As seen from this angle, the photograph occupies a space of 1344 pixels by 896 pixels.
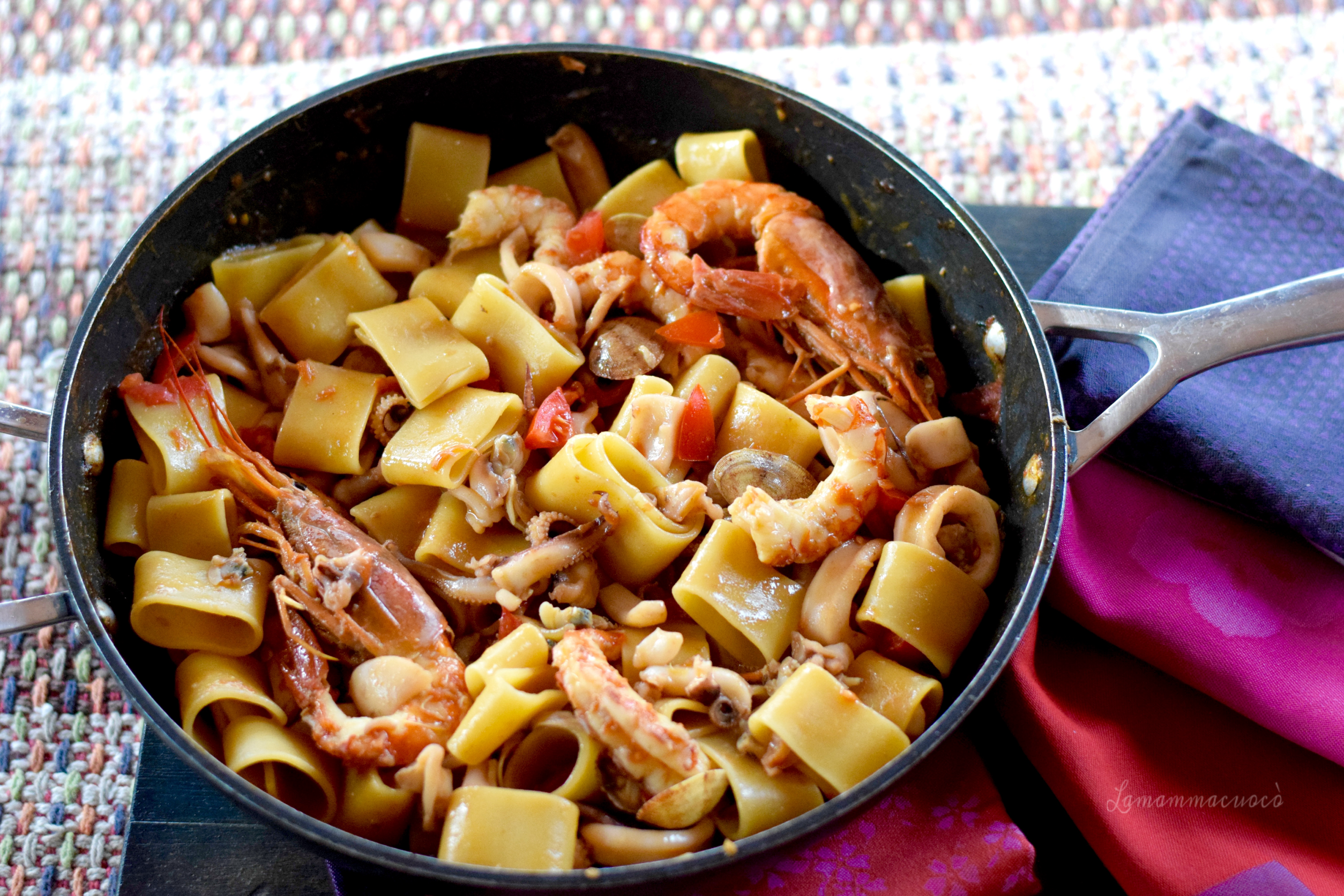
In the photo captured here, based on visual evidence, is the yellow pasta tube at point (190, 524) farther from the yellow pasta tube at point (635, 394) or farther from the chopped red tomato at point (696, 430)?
the chopped red tomato at point (696, 430)

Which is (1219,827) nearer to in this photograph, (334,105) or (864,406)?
(864,406)

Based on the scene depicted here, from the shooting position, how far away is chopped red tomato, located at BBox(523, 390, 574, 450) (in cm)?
281

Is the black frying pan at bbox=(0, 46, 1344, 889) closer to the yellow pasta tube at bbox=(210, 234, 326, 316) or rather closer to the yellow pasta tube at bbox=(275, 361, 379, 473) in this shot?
the yellow pasta tube at bbox=(210, 234, 326, 316)

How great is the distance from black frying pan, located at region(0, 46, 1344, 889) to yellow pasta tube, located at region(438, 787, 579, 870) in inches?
10.1

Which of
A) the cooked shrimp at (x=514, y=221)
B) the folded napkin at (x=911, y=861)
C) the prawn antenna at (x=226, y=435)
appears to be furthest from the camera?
the cooked shrimp at (x=514, y=221)

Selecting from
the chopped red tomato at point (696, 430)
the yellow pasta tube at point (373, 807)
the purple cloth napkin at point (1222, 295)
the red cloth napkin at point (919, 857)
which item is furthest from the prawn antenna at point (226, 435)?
the purple cloth napkin at point (1222, 295)

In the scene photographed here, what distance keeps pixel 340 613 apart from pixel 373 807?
1.48 feet

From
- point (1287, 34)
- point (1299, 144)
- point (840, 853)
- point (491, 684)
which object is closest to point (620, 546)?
point (491, 684)

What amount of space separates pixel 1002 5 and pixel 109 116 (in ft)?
11.6

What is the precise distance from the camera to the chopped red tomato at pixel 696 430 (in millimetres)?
2850

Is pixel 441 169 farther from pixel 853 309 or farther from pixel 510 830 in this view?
pixel 510 830

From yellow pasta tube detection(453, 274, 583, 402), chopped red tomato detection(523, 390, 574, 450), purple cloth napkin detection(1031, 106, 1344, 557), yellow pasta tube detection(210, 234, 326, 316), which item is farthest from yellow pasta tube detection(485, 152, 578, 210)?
purple cloth napkin detection(1031, 106, 1344, 557)

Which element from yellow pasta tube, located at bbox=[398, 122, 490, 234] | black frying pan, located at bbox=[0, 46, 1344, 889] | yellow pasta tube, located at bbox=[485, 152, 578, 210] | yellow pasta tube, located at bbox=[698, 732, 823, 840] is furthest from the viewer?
yellow pasta tube, located at bbox=[485, 152, 578, 210]

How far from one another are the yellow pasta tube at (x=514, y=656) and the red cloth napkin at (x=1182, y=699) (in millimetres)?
1220
